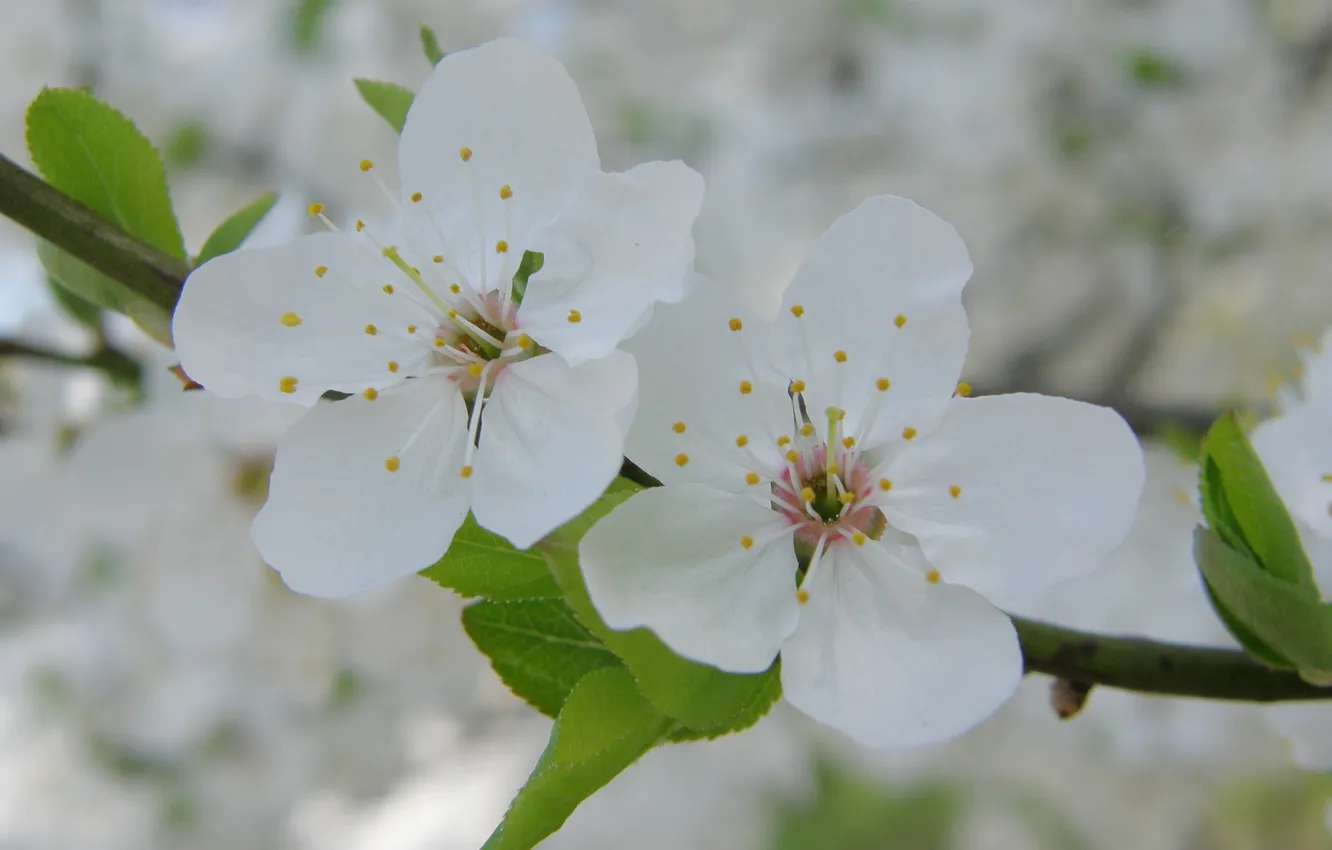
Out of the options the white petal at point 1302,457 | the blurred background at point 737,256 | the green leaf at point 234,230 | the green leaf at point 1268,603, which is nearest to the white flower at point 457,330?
the green leaf at point 234,230

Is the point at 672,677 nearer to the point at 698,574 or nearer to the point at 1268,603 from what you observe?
the point at 698,574

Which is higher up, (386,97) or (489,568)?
(386,97)

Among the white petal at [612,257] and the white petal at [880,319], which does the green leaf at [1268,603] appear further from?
the white petal at [612,257]

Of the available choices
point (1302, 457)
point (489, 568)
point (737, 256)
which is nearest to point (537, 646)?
point (489, 568)

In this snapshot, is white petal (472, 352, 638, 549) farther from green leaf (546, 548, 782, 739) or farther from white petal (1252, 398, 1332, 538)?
white petal (1252, 398, 1332, 538)

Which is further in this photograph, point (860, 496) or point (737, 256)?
point (737, 256)

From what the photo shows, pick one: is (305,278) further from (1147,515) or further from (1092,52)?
(1092,52)
